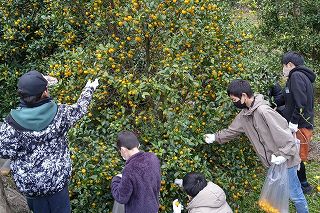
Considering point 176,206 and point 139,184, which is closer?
point 139,184

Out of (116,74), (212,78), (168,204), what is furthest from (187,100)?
(168,204)

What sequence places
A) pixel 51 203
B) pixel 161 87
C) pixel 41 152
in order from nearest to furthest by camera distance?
pixel 41 152
pixel 51 203
pixel 161 87

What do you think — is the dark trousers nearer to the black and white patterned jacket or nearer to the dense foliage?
the black and white patterned jacket

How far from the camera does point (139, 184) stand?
299 centimetres

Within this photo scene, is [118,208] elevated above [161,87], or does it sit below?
below

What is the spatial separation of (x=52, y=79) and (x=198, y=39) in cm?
135

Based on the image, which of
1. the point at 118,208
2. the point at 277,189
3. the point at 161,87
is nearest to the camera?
the point at 118,208

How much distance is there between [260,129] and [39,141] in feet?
5.99

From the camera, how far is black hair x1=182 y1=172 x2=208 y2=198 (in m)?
3.40

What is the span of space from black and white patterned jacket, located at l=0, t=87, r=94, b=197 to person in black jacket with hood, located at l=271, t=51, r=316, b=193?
2.31m

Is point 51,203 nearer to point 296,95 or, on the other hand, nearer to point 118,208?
point 118,208

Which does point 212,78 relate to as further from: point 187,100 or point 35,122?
point 35,122

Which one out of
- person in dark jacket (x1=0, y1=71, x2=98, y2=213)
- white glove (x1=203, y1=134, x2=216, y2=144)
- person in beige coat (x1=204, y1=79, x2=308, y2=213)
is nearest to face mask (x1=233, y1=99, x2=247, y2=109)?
person in beige coat (x1=204, y1=79, x2=308, y2=213)

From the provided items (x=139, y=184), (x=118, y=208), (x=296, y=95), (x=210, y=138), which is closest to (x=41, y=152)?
(x=139, y=184)
